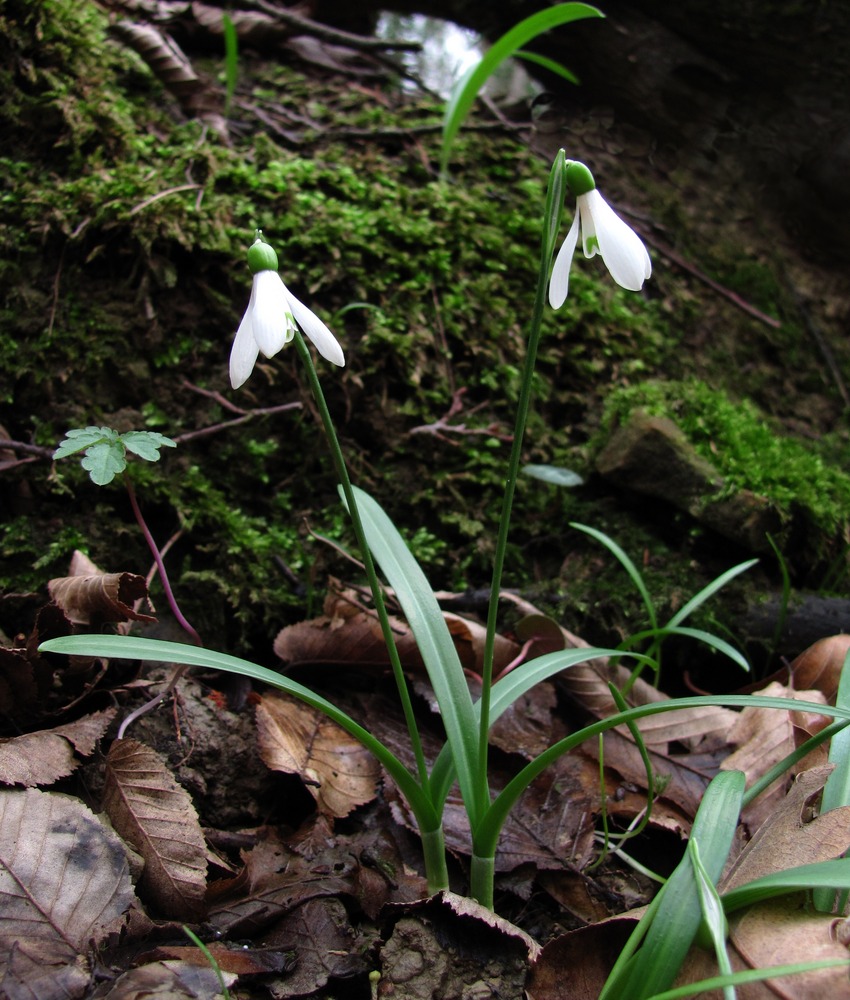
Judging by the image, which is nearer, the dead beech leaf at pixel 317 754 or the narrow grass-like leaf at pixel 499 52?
the dead beech leaf at pixel 317 754

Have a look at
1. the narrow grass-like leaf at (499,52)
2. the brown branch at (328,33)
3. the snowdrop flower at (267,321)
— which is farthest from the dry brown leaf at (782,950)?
the brown branch at (328,33)

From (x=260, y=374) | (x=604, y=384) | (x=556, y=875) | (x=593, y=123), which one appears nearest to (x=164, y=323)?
(x=260, y=374)

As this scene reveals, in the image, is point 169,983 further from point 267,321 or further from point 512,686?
point 267,321

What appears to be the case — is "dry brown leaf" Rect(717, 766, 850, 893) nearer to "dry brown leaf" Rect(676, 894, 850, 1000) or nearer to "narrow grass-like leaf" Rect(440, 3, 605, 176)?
"dry brown leaf" Rect(676, 894, 850, 1000)

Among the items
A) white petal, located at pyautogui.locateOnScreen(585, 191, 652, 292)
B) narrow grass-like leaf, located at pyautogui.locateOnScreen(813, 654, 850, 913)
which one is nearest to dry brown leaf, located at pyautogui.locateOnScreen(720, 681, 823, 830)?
narrow grass-like leaf, located at pyautogui.locateOnScreen(813, 654, 850, 913)

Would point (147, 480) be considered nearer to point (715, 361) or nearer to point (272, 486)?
point (272, 486)

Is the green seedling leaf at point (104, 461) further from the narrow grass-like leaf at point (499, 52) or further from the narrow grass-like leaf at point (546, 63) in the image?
the narrow grass-like leaf at point (546, 63)

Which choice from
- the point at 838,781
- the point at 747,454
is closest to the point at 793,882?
the point at 838,781

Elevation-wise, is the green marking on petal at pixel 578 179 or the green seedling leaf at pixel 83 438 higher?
the green marking on petal at pixel 578 179
